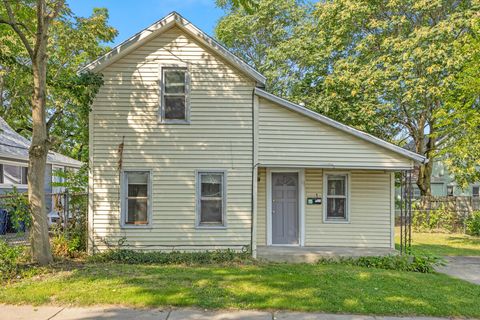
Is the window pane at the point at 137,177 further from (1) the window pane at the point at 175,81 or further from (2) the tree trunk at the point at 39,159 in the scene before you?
(1) the window pane at the point at 175,81

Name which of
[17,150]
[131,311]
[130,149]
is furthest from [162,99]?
[17,150]

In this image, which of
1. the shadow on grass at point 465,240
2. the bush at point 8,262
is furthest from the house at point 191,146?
the shadow on grass at point 465,240

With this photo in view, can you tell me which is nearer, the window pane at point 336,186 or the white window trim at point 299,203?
the white window trim at point 299,203

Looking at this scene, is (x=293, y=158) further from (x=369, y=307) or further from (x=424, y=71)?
(x=424, y=71)

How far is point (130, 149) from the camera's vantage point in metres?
9.62

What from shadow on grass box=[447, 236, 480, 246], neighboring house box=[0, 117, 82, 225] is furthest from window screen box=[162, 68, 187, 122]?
shadow on grass box=[447, 236, 480, 246]

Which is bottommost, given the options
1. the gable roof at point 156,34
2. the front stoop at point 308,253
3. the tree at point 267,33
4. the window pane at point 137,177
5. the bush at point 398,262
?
the bush at point 398,262

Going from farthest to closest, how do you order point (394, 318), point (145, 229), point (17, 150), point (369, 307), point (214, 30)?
point (214, 30) → point (17, 150) → point (145, 229) → point (369, 307) → point (394, 318)

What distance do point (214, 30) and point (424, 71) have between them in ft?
49.0

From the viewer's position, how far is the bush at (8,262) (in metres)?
7.13

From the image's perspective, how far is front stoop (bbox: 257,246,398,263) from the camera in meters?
9.36

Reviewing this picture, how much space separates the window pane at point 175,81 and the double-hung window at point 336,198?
195 inches

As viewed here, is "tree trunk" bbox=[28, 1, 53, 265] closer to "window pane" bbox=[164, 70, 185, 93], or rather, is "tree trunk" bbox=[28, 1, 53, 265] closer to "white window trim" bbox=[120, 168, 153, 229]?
"white window trim" bbox=[120, 168, 153, 229]

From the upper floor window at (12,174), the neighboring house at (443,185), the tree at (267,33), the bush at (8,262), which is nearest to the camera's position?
the bush at (8,262)
